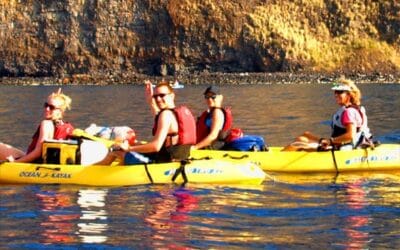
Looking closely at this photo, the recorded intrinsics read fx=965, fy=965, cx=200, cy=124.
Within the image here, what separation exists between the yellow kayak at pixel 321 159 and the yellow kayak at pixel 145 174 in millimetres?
1906

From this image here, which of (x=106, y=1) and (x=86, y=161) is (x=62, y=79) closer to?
(x=106, y=1)

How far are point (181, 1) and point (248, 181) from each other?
73509 mm

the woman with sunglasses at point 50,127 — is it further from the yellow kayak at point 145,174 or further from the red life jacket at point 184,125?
the red life jacket at point 184,125

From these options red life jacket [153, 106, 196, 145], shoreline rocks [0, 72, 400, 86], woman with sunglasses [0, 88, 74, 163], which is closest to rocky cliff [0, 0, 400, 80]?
shoreline rocks [0, 72, 400, 86]

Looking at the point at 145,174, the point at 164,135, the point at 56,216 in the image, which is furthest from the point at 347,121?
the point at 56,216

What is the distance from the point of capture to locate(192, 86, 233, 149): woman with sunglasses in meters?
17.1

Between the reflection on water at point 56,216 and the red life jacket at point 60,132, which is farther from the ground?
the red life jacket at point 60,132

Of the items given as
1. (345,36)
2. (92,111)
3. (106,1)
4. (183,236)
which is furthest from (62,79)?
(183,236)

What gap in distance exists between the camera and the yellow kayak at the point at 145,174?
14.5 meters

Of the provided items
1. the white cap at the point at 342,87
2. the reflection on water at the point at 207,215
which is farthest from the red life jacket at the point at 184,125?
the white cap at the point at 342,87

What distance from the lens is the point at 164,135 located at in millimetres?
14203

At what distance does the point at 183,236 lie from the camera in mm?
11047

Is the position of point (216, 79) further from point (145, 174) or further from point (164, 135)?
point (164, 135)

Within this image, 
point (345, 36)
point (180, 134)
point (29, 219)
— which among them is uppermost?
point (345, 36)
